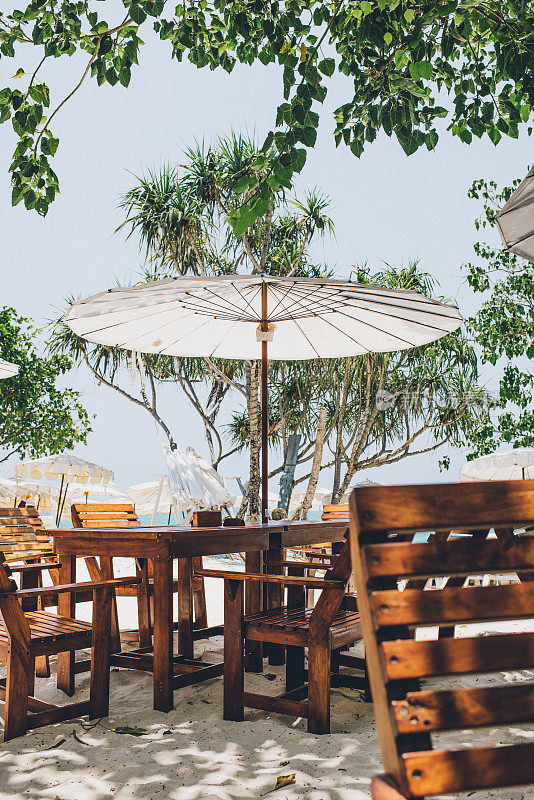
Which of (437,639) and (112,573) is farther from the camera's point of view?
(112,573)

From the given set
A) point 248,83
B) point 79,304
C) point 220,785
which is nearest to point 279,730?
point 220,785

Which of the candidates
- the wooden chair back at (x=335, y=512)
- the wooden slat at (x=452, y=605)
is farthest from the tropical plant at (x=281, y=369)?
the wooden slat at (x=452, y=605)

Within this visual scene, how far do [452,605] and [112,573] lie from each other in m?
3.27

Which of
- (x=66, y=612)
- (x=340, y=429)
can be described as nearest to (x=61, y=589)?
(x=66, y=612)

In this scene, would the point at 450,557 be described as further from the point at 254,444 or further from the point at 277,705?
the point at 254,444

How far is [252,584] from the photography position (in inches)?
157

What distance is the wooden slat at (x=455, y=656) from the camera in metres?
0.92

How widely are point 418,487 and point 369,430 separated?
1309 centimetres

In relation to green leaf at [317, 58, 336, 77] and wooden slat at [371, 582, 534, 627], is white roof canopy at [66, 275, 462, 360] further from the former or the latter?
wooden slat at [371, 582, 534, 627]

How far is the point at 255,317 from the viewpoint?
4875 mm

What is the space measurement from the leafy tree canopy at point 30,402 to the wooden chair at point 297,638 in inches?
335

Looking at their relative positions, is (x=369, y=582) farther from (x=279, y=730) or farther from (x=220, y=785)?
(x=279, y=730)

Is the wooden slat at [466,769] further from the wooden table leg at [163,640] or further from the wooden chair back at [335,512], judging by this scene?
the wooden chair back at [335,512]

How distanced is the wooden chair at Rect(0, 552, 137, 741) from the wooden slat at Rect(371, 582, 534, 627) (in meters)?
2.08
